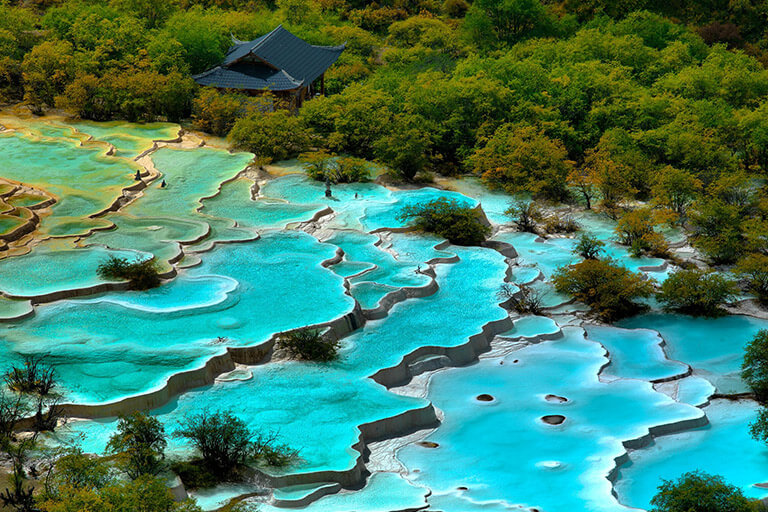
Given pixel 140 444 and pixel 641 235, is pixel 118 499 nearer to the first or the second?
pixel 140 444

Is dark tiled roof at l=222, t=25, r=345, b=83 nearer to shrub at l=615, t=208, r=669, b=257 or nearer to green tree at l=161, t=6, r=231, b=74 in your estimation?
green tree at l=161, t=6, r=231, b=74

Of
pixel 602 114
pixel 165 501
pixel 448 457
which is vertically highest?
pixel 602 114

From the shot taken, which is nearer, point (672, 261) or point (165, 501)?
point (165, 501)

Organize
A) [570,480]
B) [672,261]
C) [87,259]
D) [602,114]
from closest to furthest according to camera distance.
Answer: [570,480] < [87,259] < [672,261] < [602,114]

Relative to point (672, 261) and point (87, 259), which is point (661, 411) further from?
point (87, 259)

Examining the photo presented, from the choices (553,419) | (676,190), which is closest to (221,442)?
(553,419)

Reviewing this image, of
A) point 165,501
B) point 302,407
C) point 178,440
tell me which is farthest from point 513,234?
point 165,501

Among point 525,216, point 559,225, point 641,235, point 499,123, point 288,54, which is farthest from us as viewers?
point 288,54
